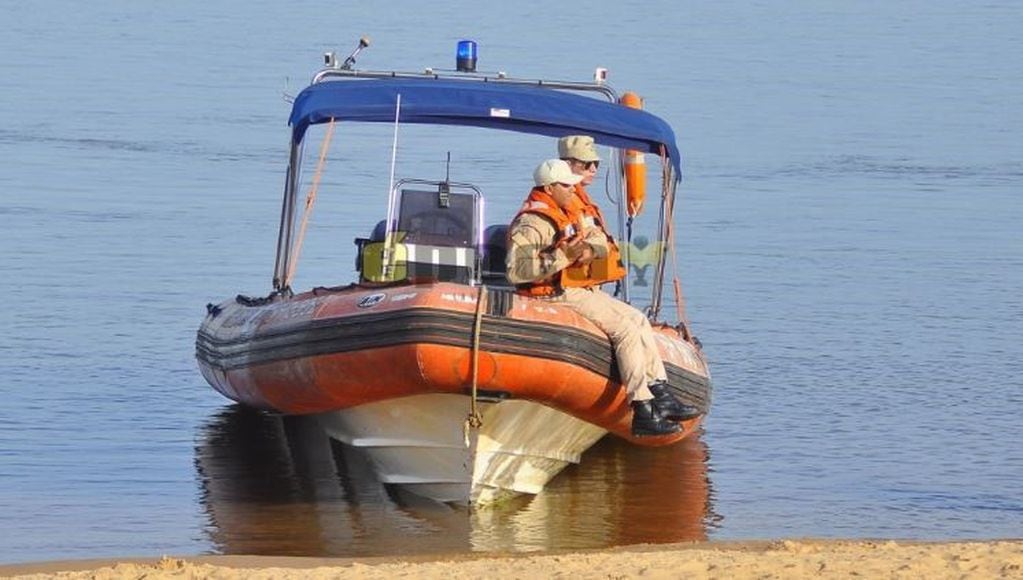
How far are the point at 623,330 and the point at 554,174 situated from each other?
2.39 ft

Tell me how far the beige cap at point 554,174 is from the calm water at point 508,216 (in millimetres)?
1577

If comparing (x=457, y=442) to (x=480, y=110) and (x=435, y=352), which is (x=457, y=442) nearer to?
(x=435, y=352)

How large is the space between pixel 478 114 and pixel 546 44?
24.7 m

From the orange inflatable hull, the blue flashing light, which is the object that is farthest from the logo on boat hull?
the blue flashing light

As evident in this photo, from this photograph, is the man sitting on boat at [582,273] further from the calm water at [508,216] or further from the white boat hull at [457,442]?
the calm water at [508,216]

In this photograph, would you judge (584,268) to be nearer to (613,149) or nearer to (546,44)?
(613,149)

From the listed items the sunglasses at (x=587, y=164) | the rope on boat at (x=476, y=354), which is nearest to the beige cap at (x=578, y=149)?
the sunglasses at (x=587, y=164)

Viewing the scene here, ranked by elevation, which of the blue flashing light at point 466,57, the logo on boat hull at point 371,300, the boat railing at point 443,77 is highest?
the blue flashing light at point 466,57

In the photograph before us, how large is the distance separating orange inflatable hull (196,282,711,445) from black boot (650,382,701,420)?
149 millimetres

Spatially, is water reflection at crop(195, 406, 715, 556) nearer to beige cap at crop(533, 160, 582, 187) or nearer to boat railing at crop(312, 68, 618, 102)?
beige cap at crop(533, 160, 582, 187)

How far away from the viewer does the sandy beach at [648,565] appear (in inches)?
297

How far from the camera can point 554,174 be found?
29.6 ft

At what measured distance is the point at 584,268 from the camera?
29.7ft

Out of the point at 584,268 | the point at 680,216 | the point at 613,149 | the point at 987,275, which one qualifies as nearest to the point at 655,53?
the point at 680,216
